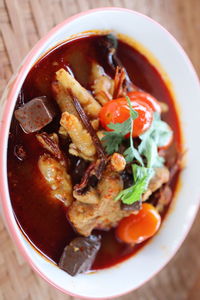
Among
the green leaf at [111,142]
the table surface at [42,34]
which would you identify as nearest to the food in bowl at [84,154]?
the green leaf at [111,142]

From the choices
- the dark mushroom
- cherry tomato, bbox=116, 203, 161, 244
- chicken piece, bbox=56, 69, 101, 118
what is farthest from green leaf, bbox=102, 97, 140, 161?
the dark mushroom

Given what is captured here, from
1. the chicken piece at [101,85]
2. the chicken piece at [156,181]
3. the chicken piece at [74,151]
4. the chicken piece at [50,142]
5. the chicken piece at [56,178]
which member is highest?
the chicken piece at [101,85]

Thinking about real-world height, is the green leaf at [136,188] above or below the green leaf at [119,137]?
below

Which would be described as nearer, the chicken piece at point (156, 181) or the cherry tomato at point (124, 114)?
the cherry tomato at point (124, 114)

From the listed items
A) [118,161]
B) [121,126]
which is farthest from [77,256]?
[121,126]

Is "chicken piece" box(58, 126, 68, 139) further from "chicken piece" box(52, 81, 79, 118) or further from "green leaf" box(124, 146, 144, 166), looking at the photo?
"green leaf" box(124, 146, 144, 166)

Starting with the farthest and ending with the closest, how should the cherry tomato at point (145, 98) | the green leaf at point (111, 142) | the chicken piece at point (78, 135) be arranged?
the cherry tomato at point (145, 98)
the green leaf at point (111, 142)
the chicken piece at point (78, 135)

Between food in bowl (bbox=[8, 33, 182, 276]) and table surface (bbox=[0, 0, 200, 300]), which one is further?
table surface (bbox=[0, 0, 200, 300])

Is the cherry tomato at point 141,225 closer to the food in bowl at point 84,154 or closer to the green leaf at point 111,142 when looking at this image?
the food in bowl at point 84,154

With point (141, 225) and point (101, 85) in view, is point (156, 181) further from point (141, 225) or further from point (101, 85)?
point (101, 85)
